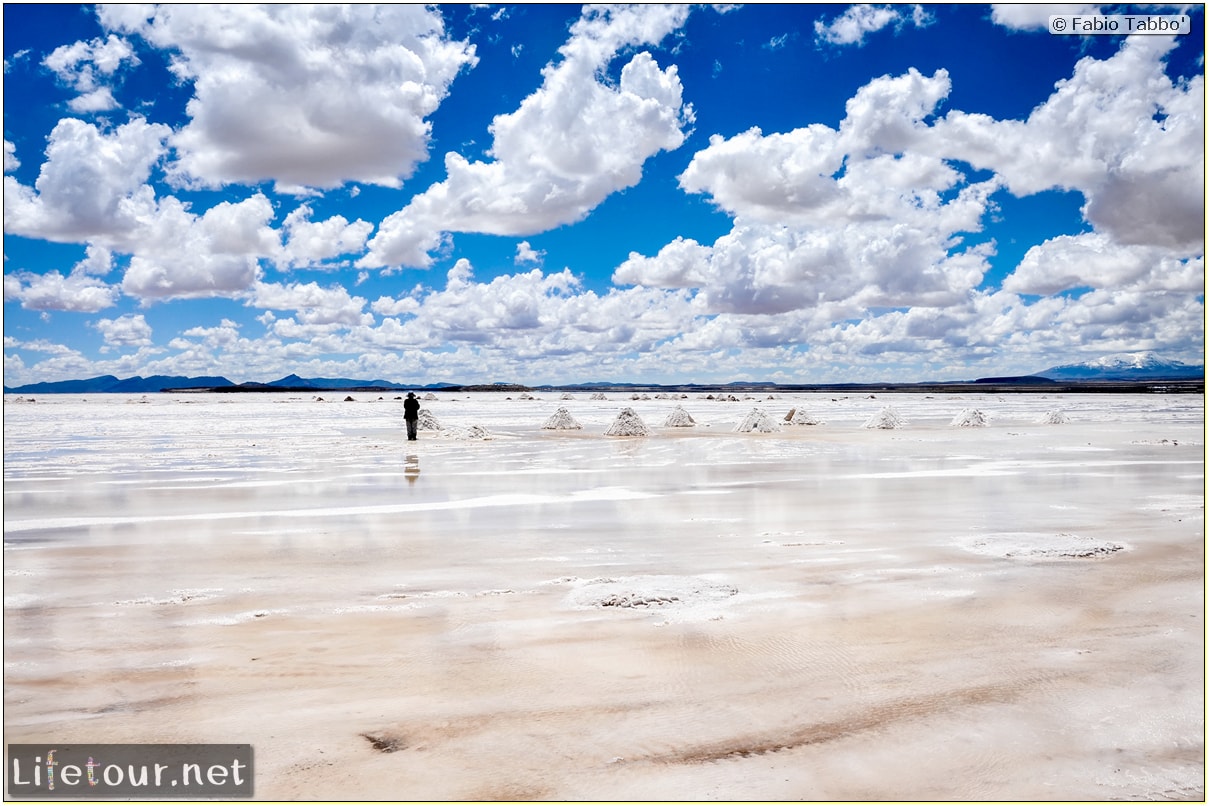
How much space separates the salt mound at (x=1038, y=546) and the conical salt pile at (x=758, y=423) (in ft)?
80.2

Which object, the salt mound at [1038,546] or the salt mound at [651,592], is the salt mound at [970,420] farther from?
the salt mound at [651,592]

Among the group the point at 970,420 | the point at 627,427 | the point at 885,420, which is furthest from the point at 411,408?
the point at 970,420

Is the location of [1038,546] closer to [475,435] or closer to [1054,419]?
[475,435]

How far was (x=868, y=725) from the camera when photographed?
13.9ft

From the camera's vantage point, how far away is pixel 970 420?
1510 inches

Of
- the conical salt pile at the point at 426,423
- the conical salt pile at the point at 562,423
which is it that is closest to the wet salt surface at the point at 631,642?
the conical salt pile at the point at 426,423

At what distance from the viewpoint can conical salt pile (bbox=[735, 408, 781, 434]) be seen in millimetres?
34312

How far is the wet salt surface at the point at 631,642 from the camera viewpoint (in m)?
3.87

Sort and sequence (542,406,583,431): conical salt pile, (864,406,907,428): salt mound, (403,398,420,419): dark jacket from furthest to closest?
(864,406,907,428): salt mound, (542,406,583,431): conical salt pile, (403,398,420,419): dark jacket

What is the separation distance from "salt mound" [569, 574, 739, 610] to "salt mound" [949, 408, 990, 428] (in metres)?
34.9

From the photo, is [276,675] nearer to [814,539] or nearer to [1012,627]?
[1012,627]

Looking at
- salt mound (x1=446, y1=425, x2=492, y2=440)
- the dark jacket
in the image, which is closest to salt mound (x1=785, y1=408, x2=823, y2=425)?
salt mound (x1=446, y1=425, x2=492, y2=440)

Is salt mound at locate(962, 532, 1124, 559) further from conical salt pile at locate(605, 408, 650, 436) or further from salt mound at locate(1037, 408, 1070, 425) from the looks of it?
salt mound at locate(1037, 408, 1070, 425)

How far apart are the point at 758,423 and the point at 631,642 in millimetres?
29539
